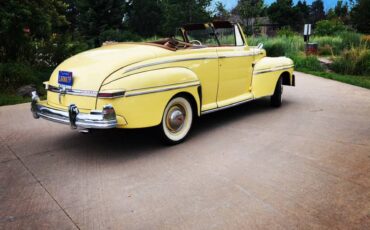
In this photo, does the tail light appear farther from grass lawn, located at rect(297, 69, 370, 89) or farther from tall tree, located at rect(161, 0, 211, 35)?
tall tree, located at rect(161, 0, 211, 35)

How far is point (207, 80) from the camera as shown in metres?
5.30

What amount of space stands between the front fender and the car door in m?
1.00

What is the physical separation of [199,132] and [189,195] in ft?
6.77

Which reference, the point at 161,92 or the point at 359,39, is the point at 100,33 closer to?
the point at 359,39

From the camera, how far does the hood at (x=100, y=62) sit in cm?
431

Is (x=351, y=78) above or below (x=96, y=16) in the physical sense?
below

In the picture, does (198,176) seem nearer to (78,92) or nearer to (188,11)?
(78,92)

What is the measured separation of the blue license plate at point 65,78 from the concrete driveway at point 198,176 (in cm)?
88

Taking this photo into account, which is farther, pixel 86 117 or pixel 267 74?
pixel 267 74

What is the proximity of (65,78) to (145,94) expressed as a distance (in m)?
1.04

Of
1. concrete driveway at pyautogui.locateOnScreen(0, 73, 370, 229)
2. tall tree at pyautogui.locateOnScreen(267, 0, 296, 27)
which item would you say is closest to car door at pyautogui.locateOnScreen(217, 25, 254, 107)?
concrete driveway at pyautogui.locateOnScreen(0, 73, 370, 229)

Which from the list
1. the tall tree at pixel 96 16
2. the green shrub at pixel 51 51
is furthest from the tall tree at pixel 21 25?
the tall tree at pixel 96 16

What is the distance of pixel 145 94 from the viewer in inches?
169

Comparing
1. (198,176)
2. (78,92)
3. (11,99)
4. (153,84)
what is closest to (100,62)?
(78,92)
